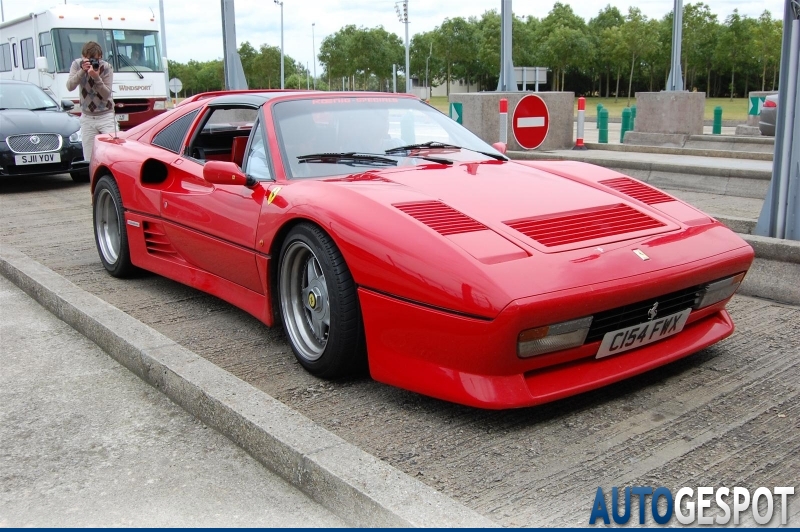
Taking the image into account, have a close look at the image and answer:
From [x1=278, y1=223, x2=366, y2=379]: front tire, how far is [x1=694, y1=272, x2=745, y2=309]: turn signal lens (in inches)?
54.6

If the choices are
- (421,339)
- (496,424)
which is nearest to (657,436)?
(496,424)

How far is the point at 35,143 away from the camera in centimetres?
1016

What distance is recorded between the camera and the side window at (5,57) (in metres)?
20.2

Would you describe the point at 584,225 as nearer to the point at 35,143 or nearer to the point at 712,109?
the point at 35,143

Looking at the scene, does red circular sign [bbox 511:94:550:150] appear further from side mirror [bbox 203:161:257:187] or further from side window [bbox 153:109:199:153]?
side mirror [bbox 203:161:257:187]

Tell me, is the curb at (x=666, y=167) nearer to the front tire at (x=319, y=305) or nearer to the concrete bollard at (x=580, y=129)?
the concrete bollard at (x=580, y=129)

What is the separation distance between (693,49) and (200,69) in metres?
85.6

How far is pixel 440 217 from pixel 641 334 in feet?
2.89

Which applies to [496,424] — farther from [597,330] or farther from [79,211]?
[79,211]

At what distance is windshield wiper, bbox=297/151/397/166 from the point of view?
3.81 metres

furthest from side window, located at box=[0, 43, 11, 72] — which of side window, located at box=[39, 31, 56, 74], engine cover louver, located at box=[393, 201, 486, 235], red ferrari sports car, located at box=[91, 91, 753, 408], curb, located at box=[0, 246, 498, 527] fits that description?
engine cover louver, located at box=[393, 201, 486, 235]

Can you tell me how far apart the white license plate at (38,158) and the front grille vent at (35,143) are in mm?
63

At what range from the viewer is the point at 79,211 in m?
8.48

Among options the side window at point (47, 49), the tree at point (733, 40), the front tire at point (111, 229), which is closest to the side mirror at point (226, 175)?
the front tire at point (111, 229)
